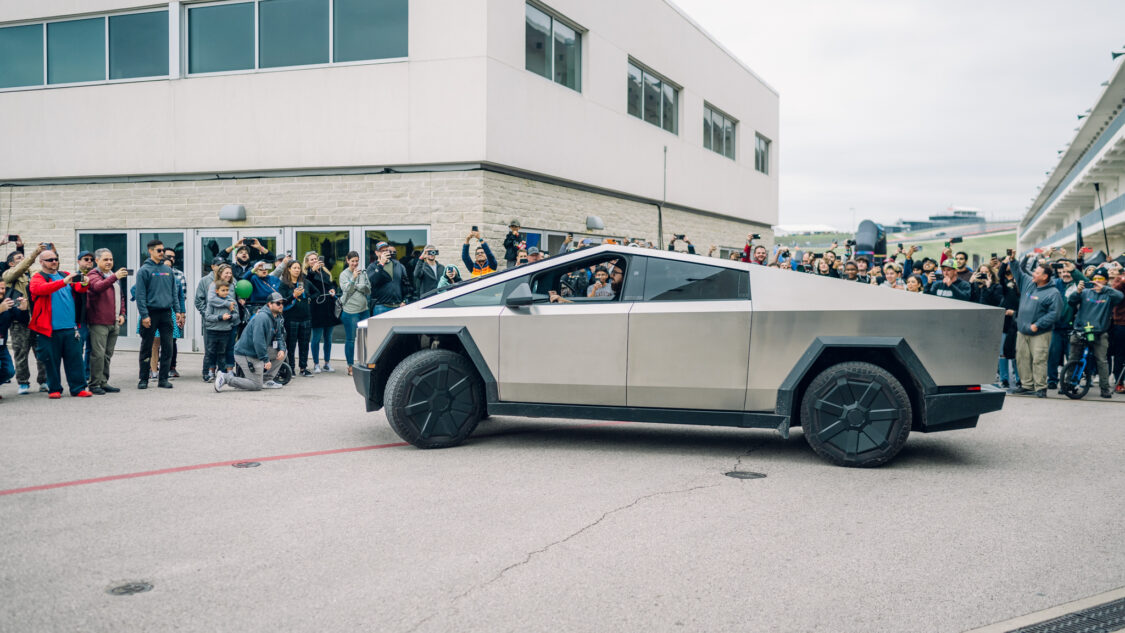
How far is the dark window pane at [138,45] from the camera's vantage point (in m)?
17.2

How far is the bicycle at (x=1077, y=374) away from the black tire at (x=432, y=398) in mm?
9105

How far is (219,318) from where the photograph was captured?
1207 cm

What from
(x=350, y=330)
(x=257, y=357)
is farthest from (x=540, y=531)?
(x=350, y=330)

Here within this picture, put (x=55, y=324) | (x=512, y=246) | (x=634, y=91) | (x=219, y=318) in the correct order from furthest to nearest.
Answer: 1. (x=634, y=91)
2. (x=512, y=246)
3. (x=219, y=318)
4. (x=55, y=324)

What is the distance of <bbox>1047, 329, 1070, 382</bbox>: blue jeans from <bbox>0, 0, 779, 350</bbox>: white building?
29.4 feet

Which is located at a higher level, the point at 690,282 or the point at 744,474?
the point at 690,282

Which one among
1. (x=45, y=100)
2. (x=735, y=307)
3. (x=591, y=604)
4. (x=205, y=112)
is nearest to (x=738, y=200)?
(x=205, y=112)

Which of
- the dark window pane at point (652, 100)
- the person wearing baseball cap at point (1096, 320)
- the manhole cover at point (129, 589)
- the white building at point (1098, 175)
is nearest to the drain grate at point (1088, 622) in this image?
the manhole cover at point (129, 589)

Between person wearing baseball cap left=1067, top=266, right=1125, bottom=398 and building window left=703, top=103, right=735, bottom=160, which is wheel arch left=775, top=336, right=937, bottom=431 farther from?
building window left=703, top=103, right=735, bottom=160

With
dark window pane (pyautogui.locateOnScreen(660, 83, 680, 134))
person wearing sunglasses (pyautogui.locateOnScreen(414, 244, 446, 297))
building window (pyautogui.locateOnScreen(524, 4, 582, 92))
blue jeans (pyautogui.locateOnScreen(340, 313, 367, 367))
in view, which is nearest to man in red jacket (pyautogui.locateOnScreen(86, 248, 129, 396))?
blue jeans (pyautogui.locateOnScreen(340, 313, 367, 367))

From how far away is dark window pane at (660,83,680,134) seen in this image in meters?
23.3

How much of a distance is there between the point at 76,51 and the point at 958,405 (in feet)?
60.1

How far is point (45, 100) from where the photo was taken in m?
18.0

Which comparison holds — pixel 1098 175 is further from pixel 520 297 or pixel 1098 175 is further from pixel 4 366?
pixel 4 366
